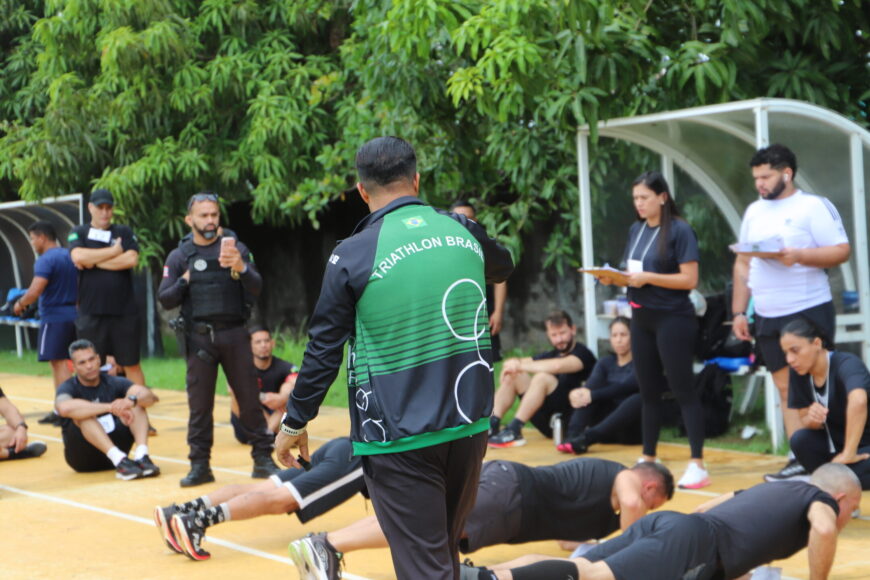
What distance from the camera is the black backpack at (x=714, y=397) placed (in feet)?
30.7

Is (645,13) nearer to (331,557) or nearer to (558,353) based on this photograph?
(558,353)

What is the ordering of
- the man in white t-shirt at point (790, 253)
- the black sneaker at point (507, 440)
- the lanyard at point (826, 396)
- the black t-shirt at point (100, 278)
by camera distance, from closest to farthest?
the lanyard at point (826, 396)
the man in white t-shirt at point (790, 253)
the black sneaker at point (507, 440)
the black t-shirt at point (100, 278)

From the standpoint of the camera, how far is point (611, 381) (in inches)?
365

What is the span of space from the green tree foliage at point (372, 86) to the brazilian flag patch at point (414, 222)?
5.66 m

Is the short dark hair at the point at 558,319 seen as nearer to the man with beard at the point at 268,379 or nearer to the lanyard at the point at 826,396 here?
the man with beard at the point at 268,379

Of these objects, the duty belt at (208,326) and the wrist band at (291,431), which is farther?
the duty belt at (208,326)

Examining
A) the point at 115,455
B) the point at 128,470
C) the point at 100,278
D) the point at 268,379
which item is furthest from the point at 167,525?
the point at 100,278

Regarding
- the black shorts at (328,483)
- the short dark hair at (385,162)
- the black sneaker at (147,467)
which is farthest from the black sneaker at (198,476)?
the short dark hair at (385,162)

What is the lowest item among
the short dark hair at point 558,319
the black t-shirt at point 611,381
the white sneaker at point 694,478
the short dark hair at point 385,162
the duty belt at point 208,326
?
the white sneaker at point 694,478

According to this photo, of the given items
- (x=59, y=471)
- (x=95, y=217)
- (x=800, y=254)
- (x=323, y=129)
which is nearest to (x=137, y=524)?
(x=59, y=471)

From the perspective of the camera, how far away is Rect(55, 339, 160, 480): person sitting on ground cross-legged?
877 centimetres

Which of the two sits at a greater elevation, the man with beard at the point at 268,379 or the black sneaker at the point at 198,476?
the man with beard at the point at 268,379

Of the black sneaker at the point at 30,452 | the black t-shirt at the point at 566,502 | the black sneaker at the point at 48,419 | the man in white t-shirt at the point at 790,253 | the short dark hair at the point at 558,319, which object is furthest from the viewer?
the black sneaker at the point at 48,419

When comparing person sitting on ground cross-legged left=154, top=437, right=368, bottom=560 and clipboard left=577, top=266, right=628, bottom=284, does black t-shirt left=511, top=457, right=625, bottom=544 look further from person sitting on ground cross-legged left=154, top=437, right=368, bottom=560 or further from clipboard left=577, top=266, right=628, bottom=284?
clipboard left=577, top=266, right=628, bottom=284
